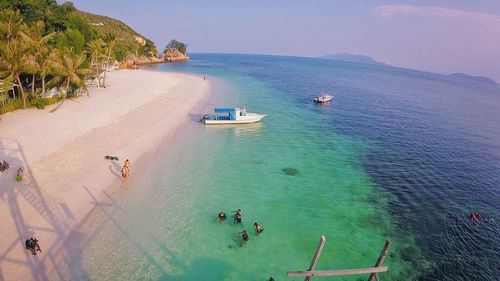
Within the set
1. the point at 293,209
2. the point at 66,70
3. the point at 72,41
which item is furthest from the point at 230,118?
the point at 72,41

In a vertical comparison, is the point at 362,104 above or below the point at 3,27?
below

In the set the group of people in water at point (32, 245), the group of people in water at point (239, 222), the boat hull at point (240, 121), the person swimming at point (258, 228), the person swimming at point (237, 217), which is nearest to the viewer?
the group of people in water at point (32, 245)

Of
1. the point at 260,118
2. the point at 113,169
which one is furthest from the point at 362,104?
the point at 113,169

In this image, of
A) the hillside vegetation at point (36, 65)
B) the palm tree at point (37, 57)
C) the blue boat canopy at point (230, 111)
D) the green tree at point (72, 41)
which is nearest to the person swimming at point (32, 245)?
the hillside vegetation at point (36, 65)

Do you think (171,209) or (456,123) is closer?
(171,209)

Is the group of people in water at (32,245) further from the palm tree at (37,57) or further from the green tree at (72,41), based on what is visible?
the green tree at (72,41)

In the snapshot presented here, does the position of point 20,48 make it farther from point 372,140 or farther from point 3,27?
point 372,140
